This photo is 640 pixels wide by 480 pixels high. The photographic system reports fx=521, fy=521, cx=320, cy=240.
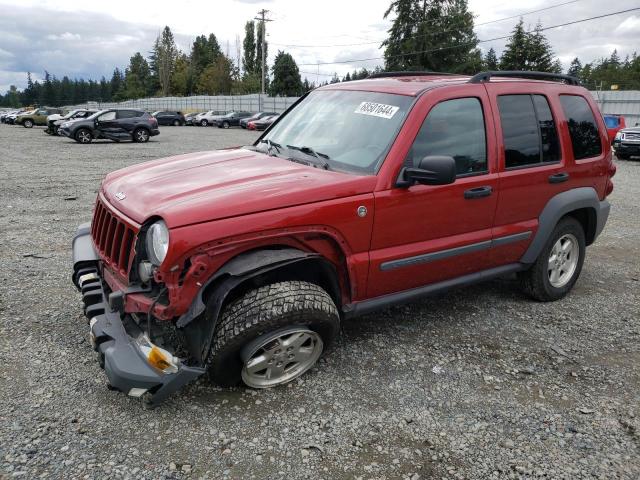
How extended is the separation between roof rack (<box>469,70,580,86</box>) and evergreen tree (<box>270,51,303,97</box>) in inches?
2927

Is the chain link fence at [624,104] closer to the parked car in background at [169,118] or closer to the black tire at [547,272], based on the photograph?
the black tire at [547,272]

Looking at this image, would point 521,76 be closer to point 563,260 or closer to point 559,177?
point 559,177

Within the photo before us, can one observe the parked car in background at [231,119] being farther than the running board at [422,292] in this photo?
Yes

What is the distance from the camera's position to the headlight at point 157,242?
2.73m

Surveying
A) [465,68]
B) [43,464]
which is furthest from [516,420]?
[465,68]

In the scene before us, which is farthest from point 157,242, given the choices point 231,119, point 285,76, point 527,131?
point 285,76

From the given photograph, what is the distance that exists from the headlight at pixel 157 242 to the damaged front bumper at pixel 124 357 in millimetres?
429

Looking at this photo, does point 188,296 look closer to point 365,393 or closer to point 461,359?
point 365,393

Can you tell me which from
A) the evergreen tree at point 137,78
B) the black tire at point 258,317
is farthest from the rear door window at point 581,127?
the evergreen tree at point 137,78

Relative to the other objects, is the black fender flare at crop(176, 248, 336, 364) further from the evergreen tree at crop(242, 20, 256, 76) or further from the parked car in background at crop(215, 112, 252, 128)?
the evergreen tree at crop(242, 20, 256, 76)

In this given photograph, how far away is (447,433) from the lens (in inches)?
114

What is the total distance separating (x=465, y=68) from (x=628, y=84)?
3605cm

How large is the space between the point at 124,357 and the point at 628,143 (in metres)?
18.9

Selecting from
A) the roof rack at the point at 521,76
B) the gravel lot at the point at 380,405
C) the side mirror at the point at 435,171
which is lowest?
the gravel lot at the point at 380,405
